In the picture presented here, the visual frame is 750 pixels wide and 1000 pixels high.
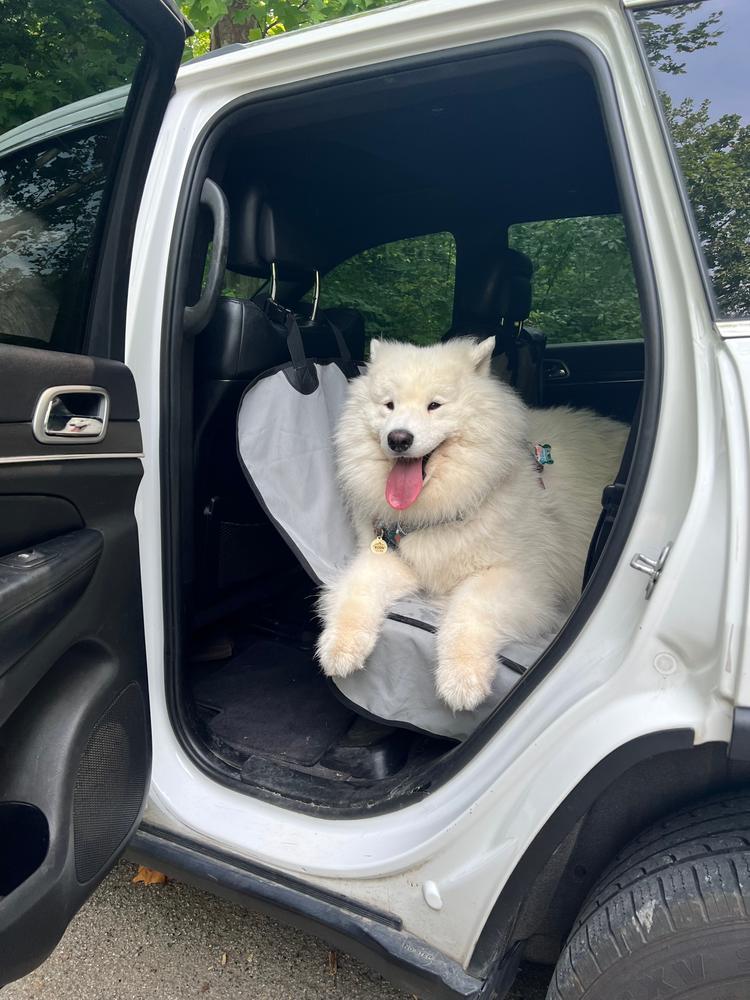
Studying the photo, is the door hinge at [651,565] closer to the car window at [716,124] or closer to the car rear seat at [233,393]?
the car window at [716,124]

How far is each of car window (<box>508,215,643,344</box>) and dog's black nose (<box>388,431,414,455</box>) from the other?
6.95 ft

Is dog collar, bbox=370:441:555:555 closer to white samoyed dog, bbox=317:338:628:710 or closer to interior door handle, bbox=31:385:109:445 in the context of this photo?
white samoyed dog, bbox=317:338:628:710

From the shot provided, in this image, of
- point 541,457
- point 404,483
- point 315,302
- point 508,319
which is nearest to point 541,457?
A: point 541,457

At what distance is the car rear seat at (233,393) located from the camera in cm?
208

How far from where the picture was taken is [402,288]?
4441 millimetres

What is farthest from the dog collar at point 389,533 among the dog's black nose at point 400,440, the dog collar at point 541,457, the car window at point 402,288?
the car window at point 402,288

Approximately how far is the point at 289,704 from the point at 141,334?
1185mm

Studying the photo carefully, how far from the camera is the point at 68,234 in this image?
151cm

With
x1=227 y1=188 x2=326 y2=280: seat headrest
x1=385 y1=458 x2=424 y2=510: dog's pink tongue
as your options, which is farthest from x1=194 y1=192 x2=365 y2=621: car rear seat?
x1=385 y1=458 x2=424 y2=510: dog's pink tongue

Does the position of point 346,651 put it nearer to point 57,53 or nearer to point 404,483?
point 404,483

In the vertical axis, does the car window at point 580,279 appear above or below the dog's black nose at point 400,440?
above

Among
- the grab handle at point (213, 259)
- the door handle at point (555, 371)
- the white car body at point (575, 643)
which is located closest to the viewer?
the white car body at point (575, 643)

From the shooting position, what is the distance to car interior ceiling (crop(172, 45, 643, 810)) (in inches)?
67.5

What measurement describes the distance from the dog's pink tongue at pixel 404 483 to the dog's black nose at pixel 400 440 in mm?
94
